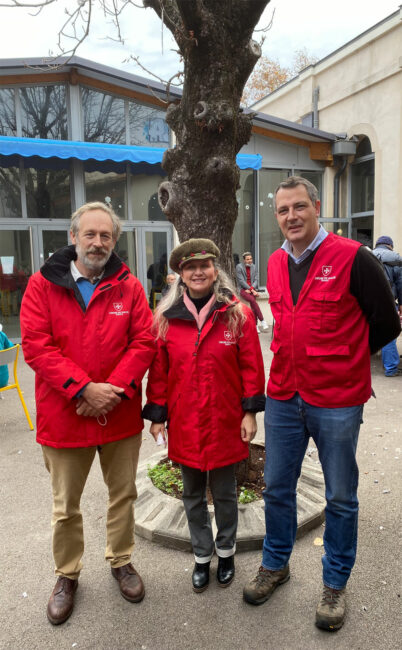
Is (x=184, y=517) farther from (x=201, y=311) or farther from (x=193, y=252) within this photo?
(x=193, y=252)

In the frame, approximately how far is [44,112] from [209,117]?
9.11 metres

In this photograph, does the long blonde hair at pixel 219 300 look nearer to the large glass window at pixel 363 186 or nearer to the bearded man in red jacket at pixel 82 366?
the bearded man in red jacket at pixel 82 366

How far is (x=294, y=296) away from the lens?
7.98 ft

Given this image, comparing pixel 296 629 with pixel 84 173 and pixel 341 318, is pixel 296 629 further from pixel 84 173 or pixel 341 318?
pixel 84 173

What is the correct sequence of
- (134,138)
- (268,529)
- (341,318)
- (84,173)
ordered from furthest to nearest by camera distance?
1. (134,138)
2. (84,173)
3. (268,529)
4. (341,318)

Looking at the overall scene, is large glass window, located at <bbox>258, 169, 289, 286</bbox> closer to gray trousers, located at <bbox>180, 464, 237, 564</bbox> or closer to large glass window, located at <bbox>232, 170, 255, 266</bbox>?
large glass window, located at <bbox>232, 170, 255, 266</bbox>

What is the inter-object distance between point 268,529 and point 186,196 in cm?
233

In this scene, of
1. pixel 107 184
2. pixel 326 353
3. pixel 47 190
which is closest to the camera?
pixel 326 353

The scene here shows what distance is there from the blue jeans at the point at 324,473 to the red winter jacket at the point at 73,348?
2.60 feet

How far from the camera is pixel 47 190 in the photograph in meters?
11.0

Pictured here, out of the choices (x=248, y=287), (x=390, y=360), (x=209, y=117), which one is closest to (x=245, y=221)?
(x=248, y=287)

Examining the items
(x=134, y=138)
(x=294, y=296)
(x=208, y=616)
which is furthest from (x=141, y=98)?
(x=208, y=616)

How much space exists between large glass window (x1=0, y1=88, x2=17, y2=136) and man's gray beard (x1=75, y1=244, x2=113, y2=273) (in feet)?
32.1

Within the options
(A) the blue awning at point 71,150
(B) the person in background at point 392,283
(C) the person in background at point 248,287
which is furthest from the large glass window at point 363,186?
(B) the person in background at point 392,283
